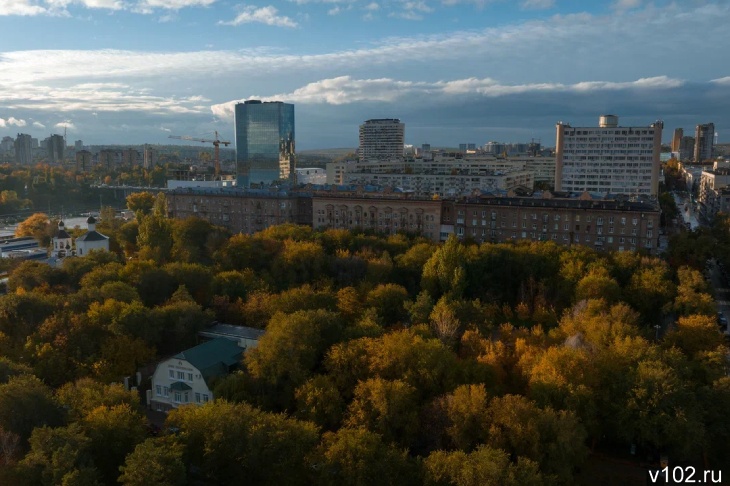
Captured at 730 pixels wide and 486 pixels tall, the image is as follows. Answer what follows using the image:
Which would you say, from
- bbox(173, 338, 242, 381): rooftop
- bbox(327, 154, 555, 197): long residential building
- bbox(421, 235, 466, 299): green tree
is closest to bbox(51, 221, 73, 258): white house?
bbox(173, 338, 242, 381): rooftop

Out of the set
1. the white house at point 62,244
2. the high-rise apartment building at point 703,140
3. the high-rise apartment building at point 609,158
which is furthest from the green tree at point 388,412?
the high-rise apartment building at point 703,140

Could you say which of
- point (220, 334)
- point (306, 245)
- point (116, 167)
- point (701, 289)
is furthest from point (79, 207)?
point (701, 289)

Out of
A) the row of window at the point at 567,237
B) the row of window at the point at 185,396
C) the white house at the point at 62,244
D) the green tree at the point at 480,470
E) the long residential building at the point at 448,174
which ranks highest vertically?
the long residential building at the point at 448,174

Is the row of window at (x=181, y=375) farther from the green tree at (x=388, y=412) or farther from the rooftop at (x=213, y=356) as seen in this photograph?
the green tree at (x=388, y=412)

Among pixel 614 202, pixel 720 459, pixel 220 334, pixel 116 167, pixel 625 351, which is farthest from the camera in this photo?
pixel 116 167

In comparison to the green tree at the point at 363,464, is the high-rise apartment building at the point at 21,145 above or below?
above

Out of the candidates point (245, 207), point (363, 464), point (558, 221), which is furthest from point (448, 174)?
point (363, 464)

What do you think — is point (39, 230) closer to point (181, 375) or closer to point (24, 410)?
point (181, 375)

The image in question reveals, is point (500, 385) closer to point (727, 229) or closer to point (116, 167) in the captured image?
point (727, 229)
